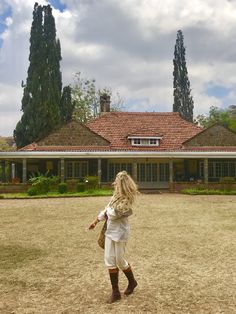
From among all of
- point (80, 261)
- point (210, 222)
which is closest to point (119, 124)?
point (210, 222)

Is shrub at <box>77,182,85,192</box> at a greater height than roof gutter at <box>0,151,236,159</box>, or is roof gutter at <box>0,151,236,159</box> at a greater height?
roof gutter at <box>0,151,236,159</box>

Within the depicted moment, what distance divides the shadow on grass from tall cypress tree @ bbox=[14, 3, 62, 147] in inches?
1047

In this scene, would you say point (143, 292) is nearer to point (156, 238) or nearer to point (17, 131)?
point (156, 238)

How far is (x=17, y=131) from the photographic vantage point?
36500 mm

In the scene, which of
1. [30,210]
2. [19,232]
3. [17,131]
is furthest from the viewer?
[17,131]

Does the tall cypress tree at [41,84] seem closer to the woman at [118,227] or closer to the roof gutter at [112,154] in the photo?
the roof gutter at [112,154]

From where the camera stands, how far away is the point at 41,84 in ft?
118

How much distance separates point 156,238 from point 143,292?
4421 mm

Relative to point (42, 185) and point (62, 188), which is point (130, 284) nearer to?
point (62, 188)

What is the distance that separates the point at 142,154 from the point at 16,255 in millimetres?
19338

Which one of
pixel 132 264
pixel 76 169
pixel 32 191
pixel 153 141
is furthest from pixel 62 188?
pixel 132 264

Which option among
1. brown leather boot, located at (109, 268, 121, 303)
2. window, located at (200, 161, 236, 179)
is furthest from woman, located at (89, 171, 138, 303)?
window, located at (200, 161, 236, 179)

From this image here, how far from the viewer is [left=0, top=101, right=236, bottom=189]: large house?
28188mm

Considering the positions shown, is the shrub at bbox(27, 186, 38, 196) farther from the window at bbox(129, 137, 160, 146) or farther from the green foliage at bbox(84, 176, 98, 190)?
the window at bbox(129, 137, 160, 146)
